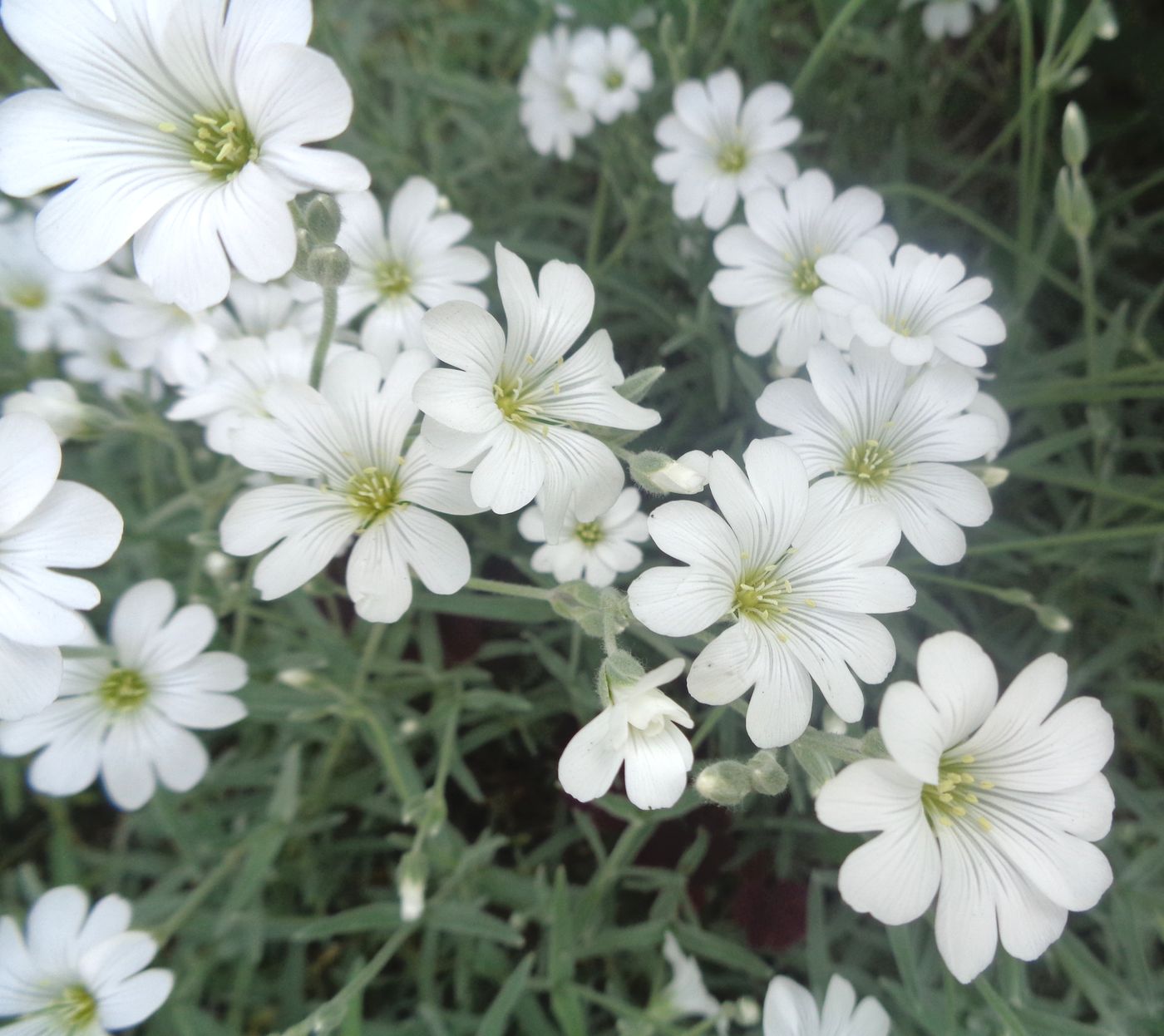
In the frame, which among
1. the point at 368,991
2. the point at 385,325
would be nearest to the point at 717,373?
the point at 385,325

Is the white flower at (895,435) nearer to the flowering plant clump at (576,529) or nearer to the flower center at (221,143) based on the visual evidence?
the flowering plant clump at (576,529)

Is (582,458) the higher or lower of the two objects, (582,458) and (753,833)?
the higher

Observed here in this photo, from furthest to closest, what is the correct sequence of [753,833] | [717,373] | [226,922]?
[753,833]
[717,373]
[226,922]

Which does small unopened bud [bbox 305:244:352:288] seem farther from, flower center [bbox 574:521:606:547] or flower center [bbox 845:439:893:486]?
flower center [bbox 845:439:893:486]

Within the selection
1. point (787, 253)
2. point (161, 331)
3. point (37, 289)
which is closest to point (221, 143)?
point (161, 331)

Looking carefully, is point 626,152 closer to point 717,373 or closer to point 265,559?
point 717,373

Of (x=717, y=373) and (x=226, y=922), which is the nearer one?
(x=226, y=922)

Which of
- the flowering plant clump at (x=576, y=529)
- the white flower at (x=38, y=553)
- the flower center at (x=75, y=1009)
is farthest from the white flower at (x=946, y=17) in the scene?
the flower center at (x=75, y=1009)

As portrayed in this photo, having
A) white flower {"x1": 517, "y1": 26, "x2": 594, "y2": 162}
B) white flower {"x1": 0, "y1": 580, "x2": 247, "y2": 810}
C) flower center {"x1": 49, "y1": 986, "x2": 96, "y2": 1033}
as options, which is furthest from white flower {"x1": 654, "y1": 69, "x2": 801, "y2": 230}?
flower center {"x1": 49, "y1": 986, "x2": 96, "y2": 1033}
